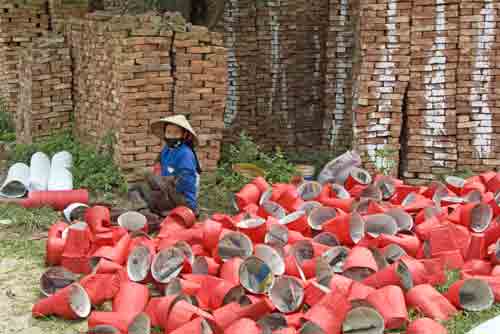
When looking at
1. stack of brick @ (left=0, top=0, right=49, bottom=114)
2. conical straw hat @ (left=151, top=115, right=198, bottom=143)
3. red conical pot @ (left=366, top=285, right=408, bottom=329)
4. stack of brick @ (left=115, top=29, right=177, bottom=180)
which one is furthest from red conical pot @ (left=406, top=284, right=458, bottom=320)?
stack of brick @ (left=0, top=0, right=49, bottom=114)

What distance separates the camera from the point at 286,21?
978cm

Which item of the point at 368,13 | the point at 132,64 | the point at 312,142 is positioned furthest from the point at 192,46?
the point at 312,142

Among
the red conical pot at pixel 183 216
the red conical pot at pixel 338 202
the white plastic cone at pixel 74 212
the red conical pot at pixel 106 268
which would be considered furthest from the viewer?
the white plastic cone at pixel 74 212

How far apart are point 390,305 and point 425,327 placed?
28 centimetres

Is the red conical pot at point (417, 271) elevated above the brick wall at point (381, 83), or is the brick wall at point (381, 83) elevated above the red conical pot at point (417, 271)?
the brick wall at point (381, 83)

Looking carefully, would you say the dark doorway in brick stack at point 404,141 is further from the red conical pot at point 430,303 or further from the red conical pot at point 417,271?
the red conical pot at point 430,303

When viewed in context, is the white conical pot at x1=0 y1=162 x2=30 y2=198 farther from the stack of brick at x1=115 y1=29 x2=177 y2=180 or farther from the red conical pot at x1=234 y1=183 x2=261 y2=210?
the red conical pot at x1=234 y1=183 x2=261 y2=210

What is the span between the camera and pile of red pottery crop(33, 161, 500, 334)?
13.4 ft

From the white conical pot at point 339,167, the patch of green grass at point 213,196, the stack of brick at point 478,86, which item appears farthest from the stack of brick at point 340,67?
the patch of green grass at point 213,196

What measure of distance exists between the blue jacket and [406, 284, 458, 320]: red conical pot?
2.36 meters

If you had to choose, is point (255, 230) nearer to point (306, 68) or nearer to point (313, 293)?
point (313, 293)

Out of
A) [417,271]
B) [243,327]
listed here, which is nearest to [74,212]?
[243,327]

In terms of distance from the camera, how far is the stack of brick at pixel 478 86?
7.11m

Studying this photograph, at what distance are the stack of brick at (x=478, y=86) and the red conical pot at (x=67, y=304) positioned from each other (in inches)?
170
